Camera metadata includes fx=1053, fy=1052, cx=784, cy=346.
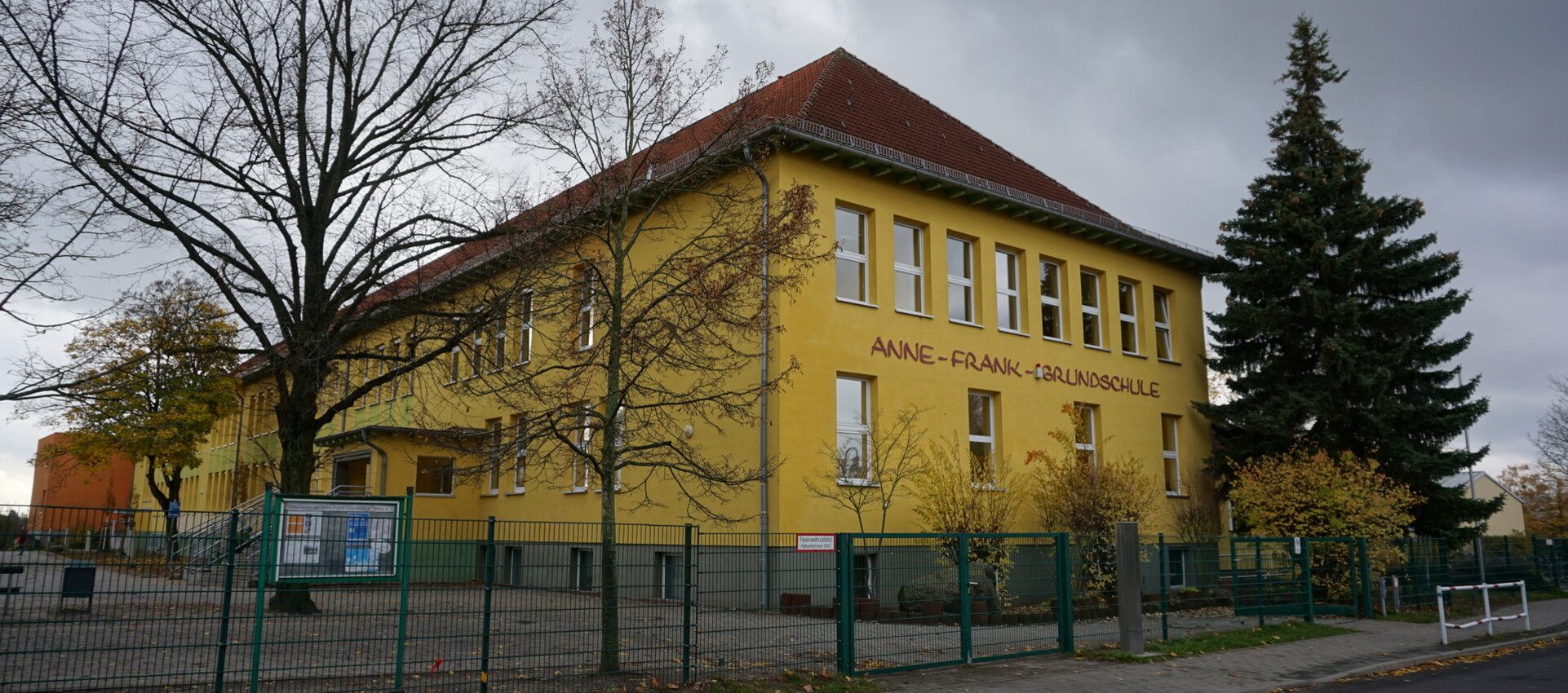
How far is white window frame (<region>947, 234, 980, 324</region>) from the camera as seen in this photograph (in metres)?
20.5

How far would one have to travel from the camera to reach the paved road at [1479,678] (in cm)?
1074

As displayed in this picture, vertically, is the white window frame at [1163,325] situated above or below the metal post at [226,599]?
above

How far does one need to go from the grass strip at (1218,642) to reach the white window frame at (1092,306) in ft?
27.0

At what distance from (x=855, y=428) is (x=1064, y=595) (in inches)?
243

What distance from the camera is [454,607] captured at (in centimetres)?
898

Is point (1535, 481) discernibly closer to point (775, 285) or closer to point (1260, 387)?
point (1260, 387)

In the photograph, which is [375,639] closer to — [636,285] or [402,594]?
[402,594]

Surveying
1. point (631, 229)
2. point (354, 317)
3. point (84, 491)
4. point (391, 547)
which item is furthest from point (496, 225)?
point (84, 491)

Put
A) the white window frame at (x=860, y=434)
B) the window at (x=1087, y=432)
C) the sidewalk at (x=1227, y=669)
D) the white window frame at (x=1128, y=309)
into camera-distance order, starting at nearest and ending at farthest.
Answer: the sidewalk at (x=1227, y=669)
the white window frame at (x=860, y=434)
the window at (x=1087, y=432)
the white window frame at (x=1128, y=309)

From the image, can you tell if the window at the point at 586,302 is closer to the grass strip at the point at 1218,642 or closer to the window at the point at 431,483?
the grass strip at the point at 1218,642

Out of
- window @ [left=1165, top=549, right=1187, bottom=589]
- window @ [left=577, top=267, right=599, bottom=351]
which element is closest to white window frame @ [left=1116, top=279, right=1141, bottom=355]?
window @ [left=1165, top=549, right=1187, bottom=589]

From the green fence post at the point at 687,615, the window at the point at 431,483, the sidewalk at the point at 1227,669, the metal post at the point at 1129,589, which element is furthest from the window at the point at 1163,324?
the green fence post at the point at 687,615

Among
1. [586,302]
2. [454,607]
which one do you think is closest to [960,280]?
[586,302]

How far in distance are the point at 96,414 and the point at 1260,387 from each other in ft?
98.5
